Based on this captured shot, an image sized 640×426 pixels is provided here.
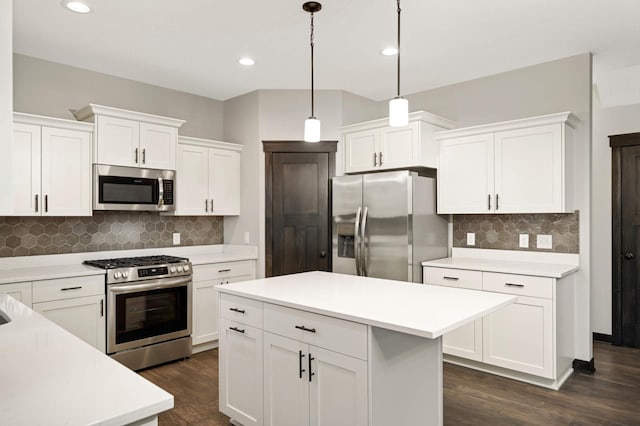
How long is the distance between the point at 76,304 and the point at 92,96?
1.95 metres

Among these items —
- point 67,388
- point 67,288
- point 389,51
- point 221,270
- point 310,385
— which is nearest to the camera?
point 67,388

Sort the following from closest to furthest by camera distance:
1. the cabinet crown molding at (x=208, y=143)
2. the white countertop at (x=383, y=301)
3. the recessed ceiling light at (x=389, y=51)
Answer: the white countertop at (x=383, y=301) → the recessed ceiling light at (x=389, y=51) → the cabinet crown molding at (x=208, y=143)

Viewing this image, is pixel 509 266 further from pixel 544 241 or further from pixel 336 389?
pixel 336 389

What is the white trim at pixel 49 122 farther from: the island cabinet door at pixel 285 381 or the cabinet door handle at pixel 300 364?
the cabinet door handle at pixel 300 364

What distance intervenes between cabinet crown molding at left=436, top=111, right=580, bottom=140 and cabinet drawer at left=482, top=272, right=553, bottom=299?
126 centimetres

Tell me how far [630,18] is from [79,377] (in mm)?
3792

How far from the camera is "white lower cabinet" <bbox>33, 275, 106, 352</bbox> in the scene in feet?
10.3

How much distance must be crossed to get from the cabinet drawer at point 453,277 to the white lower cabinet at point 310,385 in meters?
1.93

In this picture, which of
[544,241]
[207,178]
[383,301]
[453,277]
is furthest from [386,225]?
[207,178]

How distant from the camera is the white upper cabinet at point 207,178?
4285mm

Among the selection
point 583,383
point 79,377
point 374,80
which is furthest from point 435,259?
point 79,377

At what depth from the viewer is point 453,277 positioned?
3.66 metres

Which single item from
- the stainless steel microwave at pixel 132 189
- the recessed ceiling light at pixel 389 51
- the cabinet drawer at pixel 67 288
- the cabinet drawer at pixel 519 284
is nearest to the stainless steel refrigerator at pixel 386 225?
the cabinet drawer at pixel 519 284

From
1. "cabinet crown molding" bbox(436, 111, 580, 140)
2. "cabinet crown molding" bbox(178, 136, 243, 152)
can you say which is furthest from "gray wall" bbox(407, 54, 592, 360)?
"cabinet crown molding" bbox(178, 136, 243, 152)
